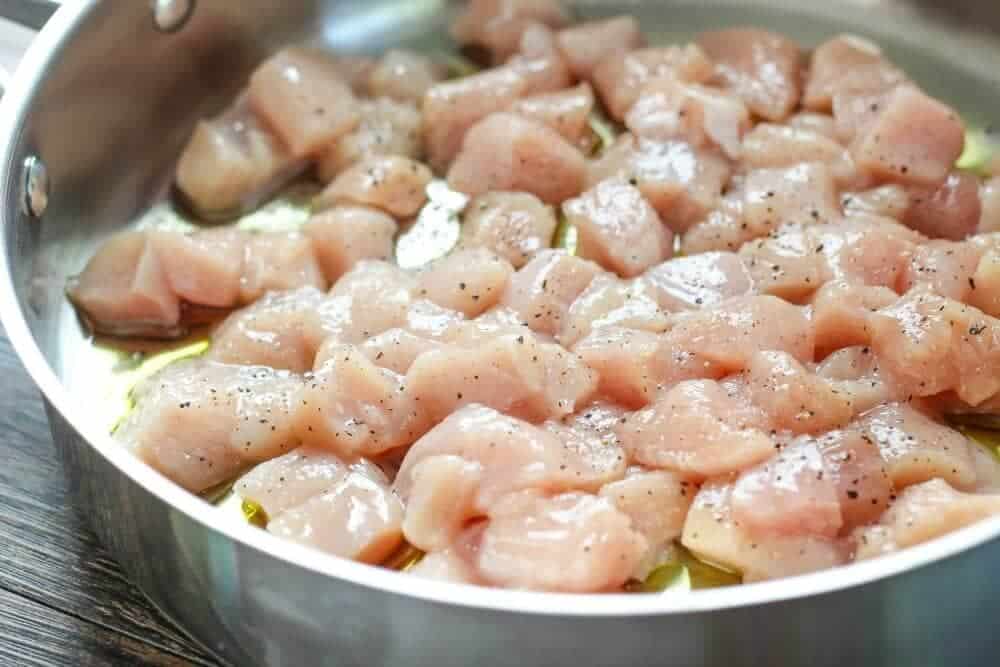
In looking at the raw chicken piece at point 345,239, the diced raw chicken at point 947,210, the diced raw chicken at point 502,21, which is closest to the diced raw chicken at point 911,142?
the diced raw chicken at point 947,210

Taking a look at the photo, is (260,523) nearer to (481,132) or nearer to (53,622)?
(53,622)

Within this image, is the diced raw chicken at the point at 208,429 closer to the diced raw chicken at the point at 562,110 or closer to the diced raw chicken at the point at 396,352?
the diced raw chicken at the point at 396,352

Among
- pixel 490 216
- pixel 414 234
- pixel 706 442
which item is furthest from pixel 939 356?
pixel 414 234

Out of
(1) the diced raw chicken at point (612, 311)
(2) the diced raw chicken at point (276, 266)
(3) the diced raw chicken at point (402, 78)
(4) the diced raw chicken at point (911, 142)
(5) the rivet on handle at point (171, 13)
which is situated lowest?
(2) the diced raw chicken at point (276, 266)

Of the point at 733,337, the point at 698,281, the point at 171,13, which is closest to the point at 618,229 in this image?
the point at 698,281

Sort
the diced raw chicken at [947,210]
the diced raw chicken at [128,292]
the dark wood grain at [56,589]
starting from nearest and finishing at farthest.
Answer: the dark wood grain at [56,589], the diced raw chicken at [128,292], the diced raw chicken at [947,210]

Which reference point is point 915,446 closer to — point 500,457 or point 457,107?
point 500,457
